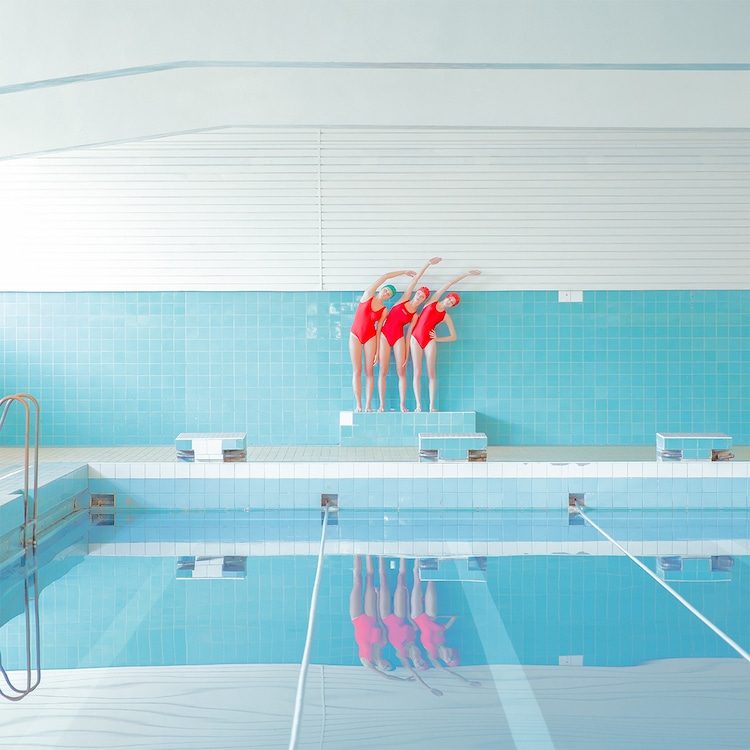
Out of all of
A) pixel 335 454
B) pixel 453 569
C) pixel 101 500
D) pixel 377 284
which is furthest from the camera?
pixel 377 284

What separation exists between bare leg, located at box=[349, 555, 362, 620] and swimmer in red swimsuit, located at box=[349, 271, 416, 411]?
333 centimetres

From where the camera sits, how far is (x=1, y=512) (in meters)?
4.60

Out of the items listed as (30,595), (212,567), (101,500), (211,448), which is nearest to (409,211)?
(211,448)

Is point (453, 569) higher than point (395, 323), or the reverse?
point (395, 323)

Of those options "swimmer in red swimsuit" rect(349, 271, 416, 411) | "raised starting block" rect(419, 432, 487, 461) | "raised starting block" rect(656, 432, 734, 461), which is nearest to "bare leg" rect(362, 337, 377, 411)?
"swimmer in red swimsuit" rect(349, 271, 416, 411)

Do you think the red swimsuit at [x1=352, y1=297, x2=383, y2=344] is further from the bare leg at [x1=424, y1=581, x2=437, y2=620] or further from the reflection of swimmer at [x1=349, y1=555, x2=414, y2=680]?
the bare leg at [x1=424, y1=581, x2=437, y2=620]

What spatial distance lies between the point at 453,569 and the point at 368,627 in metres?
1.12

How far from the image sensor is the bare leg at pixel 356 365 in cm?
784

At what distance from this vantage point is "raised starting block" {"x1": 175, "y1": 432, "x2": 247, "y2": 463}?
21.4 feet

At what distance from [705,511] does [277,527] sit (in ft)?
10.7

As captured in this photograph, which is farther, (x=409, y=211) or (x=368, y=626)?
(x=409, y=211)

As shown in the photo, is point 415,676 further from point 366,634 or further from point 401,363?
point 401,363

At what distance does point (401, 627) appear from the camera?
356 cm

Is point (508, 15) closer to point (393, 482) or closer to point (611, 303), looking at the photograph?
point (393, 482)
